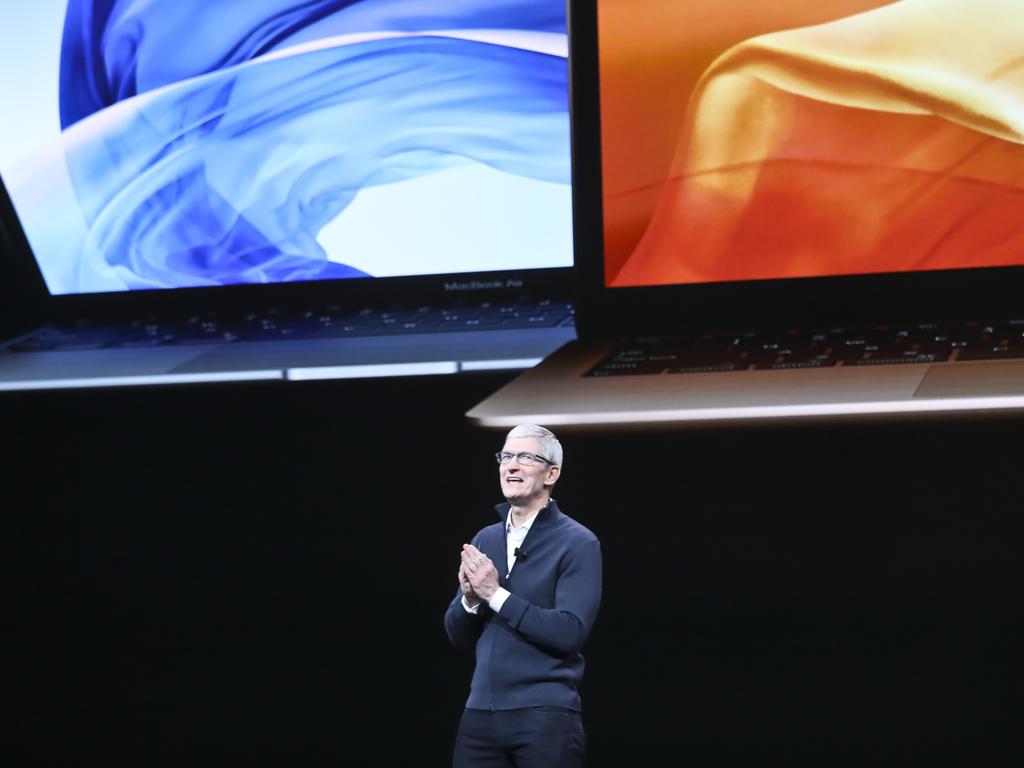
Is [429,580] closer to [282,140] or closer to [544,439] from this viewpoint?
[282,140]

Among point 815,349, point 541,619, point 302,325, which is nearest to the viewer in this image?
point 541,619

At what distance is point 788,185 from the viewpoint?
1.73 metres

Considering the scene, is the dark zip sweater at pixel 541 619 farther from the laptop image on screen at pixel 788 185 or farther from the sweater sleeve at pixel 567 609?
the laptop image on screen at pixel 788 185

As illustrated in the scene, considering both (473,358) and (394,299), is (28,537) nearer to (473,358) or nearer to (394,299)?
(394,299)

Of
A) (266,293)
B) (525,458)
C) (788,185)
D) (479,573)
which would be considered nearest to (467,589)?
→ (479,573)

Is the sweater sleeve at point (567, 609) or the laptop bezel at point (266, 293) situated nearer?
the sweater sleeve at point (567, 609)

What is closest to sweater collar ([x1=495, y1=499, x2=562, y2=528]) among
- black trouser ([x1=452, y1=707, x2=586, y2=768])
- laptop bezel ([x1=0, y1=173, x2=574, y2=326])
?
black trouser ([x1=452, y1=707, x2=586, y2=768])

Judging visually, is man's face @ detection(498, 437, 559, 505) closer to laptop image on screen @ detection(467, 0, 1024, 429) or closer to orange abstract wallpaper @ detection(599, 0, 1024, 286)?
laptop image on screen @ detection(467, 0, 1024, 429)

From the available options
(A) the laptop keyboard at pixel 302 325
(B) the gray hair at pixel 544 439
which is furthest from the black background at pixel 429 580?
(B) the gray hair at pixel 544 439

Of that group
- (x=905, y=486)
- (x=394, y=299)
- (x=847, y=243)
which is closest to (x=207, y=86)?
(x=394, y=299)

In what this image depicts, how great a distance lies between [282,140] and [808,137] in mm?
757

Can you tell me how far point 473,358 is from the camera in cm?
187

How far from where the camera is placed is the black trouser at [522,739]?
1408 mm

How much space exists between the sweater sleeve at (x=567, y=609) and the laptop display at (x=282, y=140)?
715 mm
